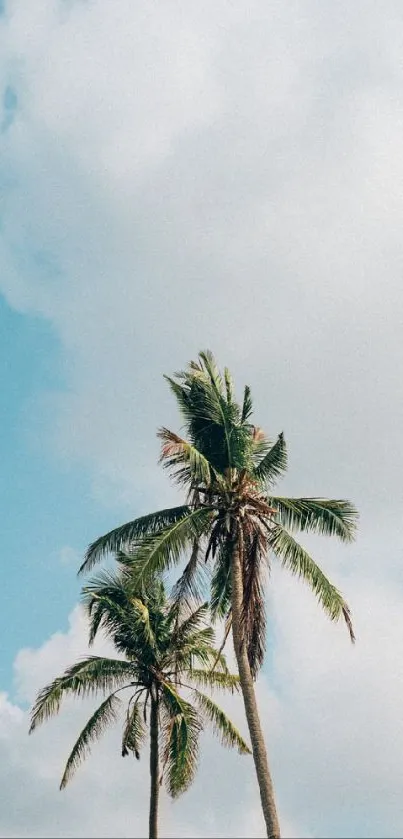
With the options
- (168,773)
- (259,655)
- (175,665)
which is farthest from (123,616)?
(259,655)

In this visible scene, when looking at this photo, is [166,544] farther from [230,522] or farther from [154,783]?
[154,783]

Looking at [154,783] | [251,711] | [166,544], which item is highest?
[166,544]

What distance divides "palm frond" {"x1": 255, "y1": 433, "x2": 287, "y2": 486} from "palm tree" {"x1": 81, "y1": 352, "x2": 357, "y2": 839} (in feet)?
0.09

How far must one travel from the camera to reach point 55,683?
30.4 metres

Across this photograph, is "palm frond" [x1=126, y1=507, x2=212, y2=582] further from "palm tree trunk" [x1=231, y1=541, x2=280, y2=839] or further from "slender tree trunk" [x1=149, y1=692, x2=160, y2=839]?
"slender tree trunk" [x1=149, y1=692, x2=160, y2=839]

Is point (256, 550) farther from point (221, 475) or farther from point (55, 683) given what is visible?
point (55, 683)

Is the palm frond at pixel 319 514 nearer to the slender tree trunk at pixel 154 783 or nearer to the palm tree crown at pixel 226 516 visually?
the palm tree crown at pixel 226 516

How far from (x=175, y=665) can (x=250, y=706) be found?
340 inches

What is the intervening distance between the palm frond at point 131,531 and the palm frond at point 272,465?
2.57 m

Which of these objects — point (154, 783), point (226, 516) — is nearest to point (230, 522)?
point (226, 516)

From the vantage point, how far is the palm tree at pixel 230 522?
83.8ft

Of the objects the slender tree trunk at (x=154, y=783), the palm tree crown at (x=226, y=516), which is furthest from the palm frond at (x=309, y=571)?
the slender tree trunk at (x=154, y=783)

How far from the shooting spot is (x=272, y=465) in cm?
2812

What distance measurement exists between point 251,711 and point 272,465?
7.15 m
